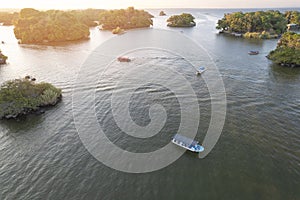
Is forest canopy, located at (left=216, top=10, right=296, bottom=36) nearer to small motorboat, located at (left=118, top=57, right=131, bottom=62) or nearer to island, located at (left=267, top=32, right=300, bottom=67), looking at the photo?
island, located at (left=267, top=32, right=300, bottom=67)

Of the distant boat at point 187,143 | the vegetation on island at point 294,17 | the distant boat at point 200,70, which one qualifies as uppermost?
→ the vegetation on island at point 294,17

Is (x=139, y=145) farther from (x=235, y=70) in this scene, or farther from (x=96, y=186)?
(x=235, y=70)

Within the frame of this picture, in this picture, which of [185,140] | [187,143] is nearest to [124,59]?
[185,140]

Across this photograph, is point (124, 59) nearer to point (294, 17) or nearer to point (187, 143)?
point (187, 143)

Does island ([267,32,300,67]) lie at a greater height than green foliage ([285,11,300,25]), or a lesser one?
lesser

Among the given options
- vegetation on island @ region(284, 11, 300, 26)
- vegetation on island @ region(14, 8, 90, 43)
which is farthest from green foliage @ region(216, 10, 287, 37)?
vegetation on island @ region(14, 8, 90, 43)

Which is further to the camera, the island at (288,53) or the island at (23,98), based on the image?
the island at (288,53)

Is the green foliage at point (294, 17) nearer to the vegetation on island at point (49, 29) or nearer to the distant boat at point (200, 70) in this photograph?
the distant boat at point (200, 70)

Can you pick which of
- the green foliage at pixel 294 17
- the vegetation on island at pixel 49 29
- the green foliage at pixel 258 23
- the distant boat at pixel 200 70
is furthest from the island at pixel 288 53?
the vegetation on island at pixel 49 29
